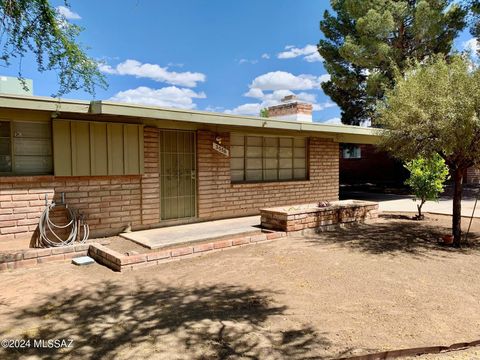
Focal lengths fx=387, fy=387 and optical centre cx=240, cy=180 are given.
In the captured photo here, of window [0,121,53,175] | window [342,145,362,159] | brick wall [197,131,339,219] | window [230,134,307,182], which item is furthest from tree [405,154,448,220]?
window [342,145,362,159]

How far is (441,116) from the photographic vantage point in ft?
20.1

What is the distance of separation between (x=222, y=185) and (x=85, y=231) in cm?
331

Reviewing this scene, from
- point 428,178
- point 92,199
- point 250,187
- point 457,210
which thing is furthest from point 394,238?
point 92,199

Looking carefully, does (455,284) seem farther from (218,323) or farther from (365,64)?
(365,64)

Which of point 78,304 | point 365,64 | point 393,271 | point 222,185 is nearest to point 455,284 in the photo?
point 393,271

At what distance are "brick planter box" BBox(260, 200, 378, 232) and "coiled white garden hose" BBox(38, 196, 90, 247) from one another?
3484 millimetres

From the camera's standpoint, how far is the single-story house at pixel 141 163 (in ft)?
20.7

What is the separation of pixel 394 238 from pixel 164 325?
538 centimetres

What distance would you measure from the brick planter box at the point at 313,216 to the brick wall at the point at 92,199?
238 cm

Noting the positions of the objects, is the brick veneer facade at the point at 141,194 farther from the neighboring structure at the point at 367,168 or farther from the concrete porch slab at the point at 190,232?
the neighboring structure at the point at 367,168

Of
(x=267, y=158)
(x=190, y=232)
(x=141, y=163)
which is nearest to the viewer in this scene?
(x=190, y=232)

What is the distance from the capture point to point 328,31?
19891mm

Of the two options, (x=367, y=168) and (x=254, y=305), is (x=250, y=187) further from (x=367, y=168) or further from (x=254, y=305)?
(x=367, y=168)

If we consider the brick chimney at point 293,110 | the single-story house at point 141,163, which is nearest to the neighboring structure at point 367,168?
the brick chimney at point 293,110
